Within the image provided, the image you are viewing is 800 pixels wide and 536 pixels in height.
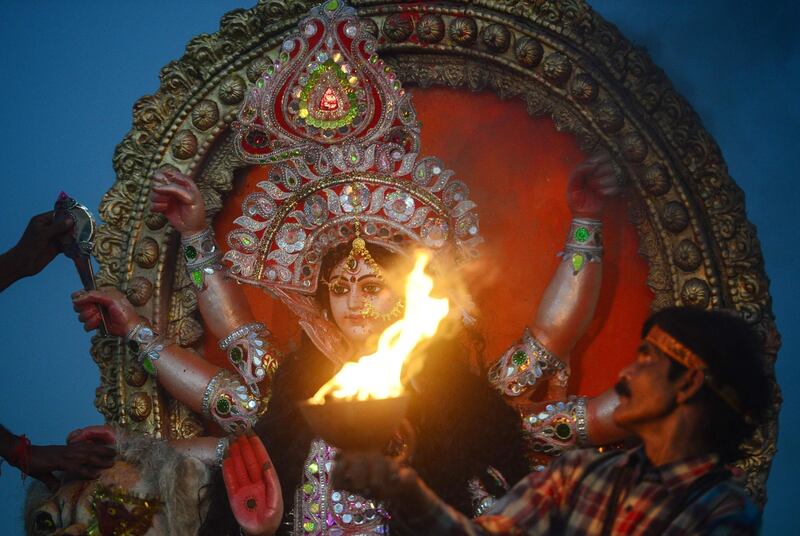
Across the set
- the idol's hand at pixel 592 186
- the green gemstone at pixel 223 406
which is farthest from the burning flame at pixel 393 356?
the green gemstone at pixel 223 406

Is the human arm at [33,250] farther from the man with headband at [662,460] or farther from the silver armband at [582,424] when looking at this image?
the man with headband at [662,460]

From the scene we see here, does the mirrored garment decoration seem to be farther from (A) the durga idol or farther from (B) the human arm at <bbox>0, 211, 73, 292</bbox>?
(B) the human arm at <bbox>0, 211, 73, 292</bbox>

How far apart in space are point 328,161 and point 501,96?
0.62 meters

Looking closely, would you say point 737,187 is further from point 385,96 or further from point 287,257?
point 287,257

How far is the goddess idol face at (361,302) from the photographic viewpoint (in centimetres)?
329

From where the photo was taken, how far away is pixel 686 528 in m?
1.91

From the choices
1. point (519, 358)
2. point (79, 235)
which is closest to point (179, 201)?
point (79, 235)

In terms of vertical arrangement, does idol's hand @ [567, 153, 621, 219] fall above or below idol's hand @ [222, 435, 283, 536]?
above

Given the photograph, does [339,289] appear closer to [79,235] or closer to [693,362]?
[79,235]

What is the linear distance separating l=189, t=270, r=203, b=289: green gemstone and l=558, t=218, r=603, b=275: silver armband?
118 cm

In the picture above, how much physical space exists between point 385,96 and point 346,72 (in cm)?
15

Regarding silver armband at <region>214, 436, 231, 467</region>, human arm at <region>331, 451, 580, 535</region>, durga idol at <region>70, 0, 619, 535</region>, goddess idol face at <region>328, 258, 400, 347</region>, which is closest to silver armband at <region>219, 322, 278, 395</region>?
durga idol at <region>70, 0, 619, 535</region>

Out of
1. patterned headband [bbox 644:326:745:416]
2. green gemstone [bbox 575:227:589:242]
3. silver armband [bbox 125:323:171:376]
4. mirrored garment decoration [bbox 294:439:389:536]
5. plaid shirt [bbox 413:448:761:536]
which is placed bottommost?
plaid shirt [bbox 413:448:761:536]

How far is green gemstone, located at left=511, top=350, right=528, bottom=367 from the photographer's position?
10.8 feet
